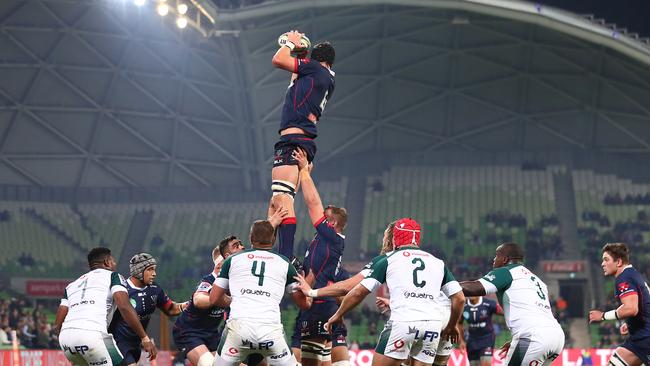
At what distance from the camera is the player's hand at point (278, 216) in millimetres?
13852

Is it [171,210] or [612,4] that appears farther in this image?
[171,210]

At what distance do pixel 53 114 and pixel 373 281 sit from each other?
42837mm

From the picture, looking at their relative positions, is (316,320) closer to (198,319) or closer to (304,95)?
(198,319)

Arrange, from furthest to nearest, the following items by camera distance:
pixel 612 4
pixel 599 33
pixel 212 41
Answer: pixel 212 41
pixel 612 4
pixel 599 33

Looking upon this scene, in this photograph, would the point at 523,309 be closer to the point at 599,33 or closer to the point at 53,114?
the point at 599,33

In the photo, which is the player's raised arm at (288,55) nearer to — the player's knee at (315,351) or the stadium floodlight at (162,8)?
the player's knee at (315,351)

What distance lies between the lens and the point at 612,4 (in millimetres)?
45312

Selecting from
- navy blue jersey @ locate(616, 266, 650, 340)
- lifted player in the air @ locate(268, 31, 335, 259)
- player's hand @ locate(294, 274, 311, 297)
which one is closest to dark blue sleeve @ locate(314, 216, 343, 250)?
lifted player in the air @ locate(268, 31, 335, 259)

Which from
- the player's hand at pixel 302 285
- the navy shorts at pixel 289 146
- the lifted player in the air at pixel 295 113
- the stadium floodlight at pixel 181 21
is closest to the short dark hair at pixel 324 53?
Answer: the lifted player in the air at pixel 295 113

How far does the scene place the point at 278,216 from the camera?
550 inches

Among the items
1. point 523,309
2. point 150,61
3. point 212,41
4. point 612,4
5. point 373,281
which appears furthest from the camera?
point 150,61

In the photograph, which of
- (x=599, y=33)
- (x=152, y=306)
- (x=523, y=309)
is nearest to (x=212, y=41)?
(x=599, y=33)

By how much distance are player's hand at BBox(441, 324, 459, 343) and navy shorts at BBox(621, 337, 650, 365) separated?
3305 millimetres

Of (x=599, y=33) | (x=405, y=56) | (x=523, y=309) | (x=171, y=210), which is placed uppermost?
(x=405, y=56)
